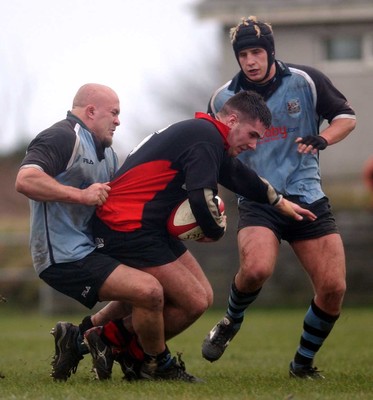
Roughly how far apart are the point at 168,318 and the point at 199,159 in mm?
1089

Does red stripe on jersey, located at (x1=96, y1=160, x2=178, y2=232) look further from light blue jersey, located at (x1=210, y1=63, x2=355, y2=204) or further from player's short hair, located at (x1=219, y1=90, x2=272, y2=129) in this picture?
light blue jersey, located at (x1=210, y1=63, x2=355, y2=204)

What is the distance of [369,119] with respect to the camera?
86.9ft

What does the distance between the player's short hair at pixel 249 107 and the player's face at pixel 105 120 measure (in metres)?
0.69

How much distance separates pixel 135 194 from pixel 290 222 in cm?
119

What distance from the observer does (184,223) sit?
7.10 metres

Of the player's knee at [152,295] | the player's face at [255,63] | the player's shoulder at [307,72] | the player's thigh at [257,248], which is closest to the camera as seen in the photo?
the player's knee at [152,295]

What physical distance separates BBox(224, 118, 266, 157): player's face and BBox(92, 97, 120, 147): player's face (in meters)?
0.76

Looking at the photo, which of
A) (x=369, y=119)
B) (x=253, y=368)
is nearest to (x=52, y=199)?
(x=253, y=368)

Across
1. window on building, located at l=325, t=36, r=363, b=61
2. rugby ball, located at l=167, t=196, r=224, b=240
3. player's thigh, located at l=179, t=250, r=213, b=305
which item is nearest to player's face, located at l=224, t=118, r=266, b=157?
rugby ball, located at l=167, t=196, r=224, b=240

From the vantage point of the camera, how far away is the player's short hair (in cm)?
714

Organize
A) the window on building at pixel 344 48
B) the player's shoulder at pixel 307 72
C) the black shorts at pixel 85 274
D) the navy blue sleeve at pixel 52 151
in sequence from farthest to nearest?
the window on building at pixel 344 48 → the player's shoulder at pixel 307 72 → the black shorts at pixel 85 274 → the navy blue sleeve at pixel 52 151

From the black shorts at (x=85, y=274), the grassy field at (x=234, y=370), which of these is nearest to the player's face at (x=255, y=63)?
the black shorts at (x=85, y=274)

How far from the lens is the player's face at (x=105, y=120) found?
23.8 feet

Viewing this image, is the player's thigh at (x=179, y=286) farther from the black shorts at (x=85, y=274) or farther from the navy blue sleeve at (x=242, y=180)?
the navy blue sleeve at (x=242, y=180)
